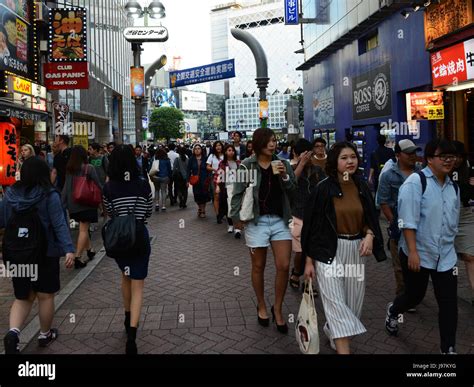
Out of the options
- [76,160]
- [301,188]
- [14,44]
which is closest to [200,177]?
[76,160]

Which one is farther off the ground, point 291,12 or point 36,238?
point 291,12

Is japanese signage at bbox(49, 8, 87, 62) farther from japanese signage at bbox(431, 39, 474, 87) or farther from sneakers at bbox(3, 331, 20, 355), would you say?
sneakers at bbox(3, 331, 20, 355)

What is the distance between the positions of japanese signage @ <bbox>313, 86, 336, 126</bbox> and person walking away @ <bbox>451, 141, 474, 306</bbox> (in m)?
16.0

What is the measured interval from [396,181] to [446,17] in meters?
6.72

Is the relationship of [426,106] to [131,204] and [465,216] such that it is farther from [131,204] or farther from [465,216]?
[131,204]

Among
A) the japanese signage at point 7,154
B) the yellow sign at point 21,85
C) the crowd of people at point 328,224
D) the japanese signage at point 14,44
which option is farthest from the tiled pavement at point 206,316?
the japanese signage at point 14,44

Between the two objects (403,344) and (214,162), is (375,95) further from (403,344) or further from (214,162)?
(403,344)

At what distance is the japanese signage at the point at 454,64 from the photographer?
9.00 m

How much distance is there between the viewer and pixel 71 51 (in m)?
16.0

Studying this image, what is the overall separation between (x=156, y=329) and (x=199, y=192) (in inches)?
276

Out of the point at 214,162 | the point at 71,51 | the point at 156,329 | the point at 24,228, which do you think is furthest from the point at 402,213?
the point at 71,51

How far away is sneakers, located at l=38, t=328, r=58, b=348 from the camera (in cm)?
409

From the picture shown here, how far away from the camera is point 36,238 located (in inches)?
148

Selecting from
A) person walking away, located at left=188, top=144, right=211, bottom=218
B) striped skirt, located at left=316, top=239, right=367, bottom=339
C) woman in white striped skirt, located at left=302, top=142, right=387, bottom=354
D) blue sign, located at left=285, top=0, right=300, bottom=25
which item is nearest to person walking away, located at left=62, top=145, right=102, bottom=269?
woman in white striped skirt, located at left=302, top=142, right=387, bottom=354
